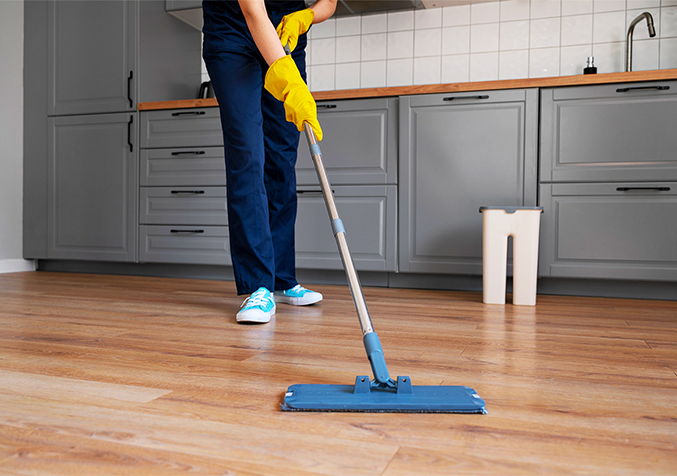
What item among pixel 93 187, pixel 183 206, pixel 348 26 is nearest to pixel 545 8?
pixel 348 26

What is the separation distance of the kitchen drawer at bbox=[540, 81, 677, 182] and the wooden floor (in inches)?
28.3

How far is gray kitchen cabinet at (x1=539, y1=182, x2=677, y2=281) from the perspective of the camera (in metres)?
2.22

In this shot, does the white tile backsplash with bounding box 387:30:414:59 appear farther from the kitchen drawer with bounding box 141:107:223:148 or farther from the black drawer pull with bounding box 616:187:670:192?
the black drawer pull with bounding box 616:187:670:192

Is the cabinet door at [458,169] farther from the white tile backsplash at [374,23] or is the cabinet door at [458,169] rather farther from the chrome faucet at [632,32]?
the white tile backsplash at [374,23]

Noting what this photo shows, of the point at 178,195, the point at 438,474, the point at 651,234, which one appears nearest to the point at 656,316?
the point at 651,234

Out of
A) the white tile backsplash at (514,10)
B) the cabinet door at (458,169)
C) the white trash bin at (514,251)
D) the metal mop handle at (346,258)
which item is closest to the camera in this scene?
the metal mop handle at (346,258)

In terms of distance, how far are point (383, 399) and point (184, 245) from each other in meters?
2.28

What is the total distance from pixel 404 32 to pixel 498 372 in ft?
8.17

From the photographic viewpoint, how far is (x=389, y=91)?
2537 mm

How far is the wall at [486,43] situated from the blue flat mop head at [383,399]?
246cm

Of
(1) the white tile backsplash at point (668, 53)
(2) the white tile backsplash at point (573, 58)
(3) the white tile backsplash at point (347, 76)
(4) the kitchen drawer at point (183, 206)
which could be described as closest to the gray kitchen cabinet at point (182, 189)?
(4) the kitchen drawer at point (183, 206)

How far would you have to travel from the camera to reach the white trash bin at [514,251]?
2.03 meters

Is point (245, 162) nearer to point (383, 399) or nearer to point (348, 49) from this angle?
point (383, 399)

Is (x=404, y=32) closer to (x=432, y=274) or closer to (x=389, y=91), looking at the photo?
(x=389, y=91)
